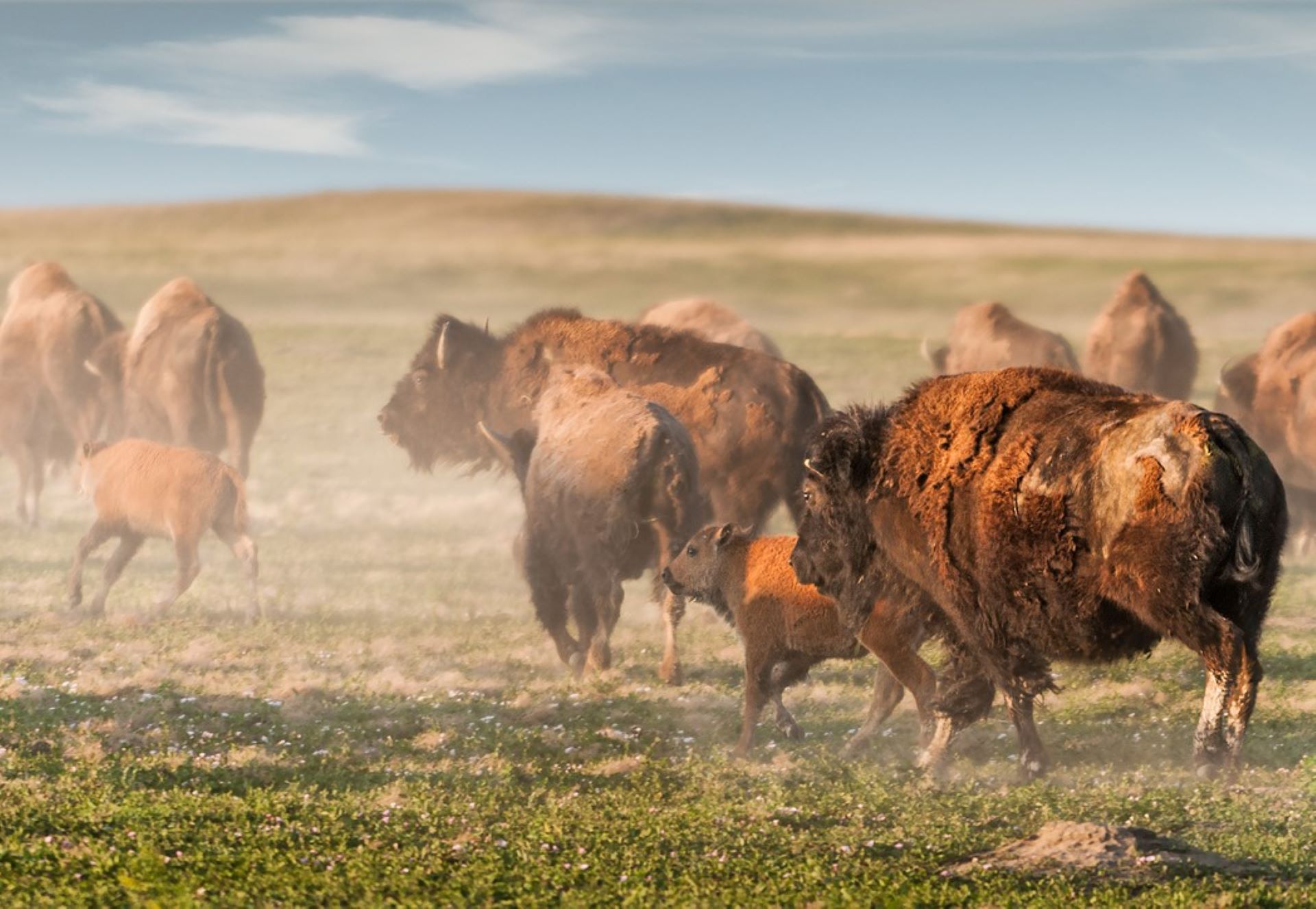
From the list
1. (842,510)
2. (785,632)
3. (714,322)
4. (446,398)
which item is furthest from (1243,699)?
(714,322)

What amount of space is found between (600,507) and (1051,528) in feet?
16.4

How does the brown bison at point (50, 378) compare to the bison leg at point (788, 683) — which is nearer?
the bison leg at point (788, 683)

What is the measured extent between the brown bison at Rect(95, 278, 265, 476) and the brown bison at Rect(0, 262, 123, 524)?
2099mm

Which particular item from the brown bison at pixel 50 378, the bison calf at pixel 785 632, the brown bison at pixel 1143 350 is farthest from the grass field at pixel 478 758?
the brown bison at pixel 1143 350

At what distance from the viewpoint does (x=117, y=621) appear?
48.5 feet

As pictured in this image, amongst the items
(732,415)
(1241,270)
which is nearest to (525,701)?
(732,415)

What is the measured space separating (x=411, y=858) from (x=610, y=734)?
2943 mm

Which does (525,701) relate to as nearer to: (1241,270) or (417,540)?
(417,540)

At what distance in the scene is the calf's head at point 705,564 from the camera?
10.9 metres

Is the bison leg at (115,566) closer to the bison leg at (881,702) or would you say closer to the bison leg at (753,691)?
the bison leg at (753,691)

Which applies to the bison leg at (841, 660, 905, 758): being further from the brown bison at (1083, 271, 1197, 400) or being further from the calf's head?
the brown bison at (1083, 271, 1197, 400)

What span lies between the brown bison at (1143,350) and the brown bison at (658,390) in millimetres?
11105

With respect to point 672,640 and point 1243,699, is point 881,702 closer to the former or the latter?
point 672,640

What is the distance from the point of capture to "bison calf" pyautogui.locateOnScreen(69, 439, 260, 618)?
15406 mm
